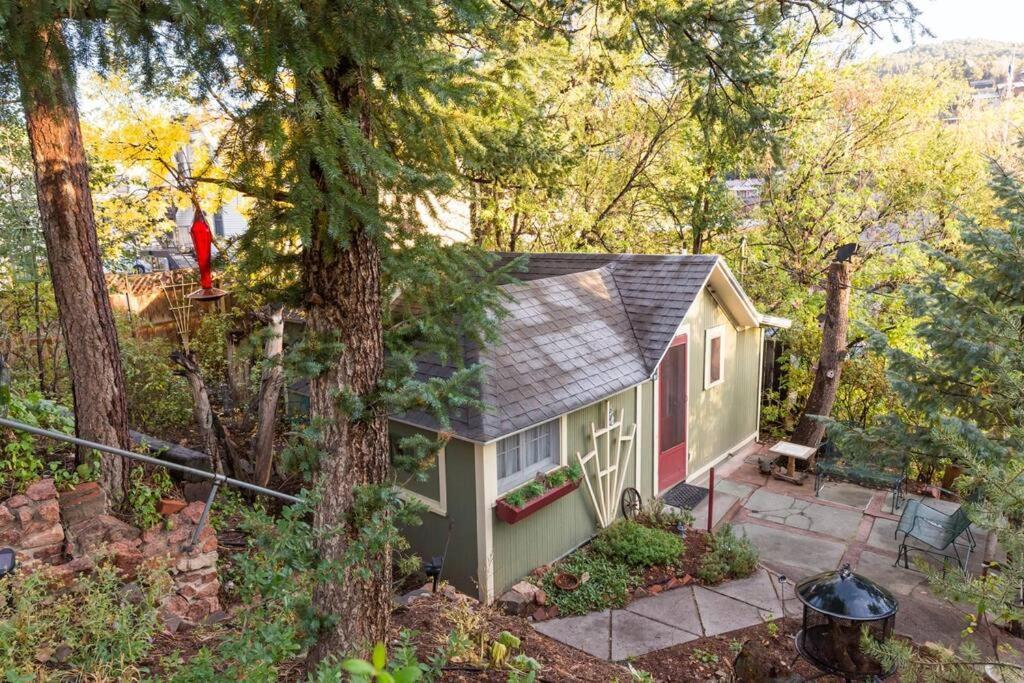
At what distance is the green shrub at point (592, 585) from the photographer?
22.6 ft

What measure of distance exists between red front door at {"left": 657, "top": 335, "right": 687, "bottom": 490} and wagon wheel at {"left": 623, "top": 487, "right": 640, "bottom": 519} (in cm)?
88

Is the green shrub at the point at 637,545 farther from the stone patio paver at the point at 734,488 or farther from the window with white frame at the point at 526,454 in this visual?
the stone patio paver at the point at 734,488

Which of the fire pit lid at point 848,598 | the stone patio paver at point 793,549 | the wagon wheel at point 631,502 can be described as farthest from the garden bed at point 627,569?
the fire pit lid at point 848,598

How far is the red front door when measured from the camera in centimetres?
955

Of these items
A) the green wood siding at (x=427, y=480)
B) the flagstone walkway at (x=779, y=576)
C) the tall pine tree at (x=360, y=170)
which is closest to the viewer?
the tall pine tree at (x=360, y=170)

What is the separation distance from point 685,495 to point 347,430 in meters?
7.21

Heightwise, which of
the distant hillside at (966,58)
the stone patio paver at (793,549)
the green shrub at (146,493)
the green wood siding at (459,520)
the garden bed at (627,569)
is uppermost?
the distant hillside at (966,58)

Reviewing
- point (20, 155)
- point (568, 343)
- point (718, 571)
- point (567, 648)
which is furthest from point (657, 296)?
point (20, 155)

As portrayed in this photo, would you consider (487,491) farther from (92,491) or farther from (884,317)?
(884,317)

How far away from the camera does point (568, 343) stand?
8391mm

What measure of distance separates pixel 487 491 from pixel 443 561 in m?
1.01

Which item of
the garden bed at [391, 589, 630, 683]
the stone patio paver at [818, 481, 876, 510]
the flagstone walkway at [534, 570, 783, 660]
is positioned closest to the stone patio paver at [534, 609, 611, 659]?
the flagstone walkway at [534, 570, 783, 660]

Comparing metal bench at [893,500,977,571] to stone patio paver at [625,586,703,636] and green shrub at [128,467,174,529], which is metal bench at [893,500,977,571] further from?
green shrub at [128,467,174,529]

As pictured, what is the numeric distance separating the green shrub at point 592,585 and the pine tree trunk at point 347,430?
3524 millimetres
